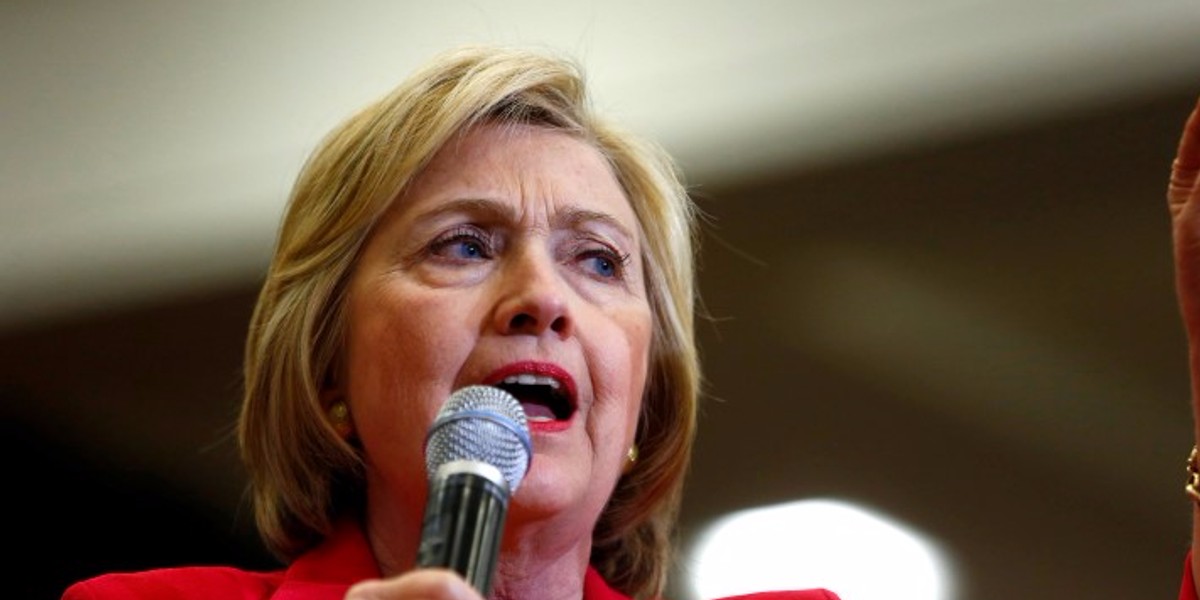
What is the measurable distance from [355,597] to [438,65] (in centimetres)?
92

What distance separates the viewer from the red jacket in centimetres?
167

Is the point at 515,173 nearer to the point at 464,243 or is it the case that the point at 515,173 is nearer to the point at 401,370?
the point at 464,243

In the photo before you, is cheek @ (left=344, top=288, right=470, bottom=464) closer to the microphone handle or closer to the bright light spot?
the microphone handle

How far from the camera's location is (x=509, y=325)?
163cm

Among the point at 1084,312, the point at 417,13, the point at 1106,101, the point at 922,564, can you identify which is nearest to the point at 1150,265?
the point at 1084,312

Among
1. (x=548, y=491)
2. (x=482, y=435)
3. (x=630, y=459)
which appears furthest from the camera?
(x=630, y=459)

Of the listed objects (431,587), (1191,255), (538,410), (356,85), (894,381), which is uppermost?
(356,85)

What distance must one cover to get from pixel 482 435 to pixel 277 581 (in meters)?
0.68

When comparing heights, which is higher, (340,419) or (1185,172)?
(1185,172)

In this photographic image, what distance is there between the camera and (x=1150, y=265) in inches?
141

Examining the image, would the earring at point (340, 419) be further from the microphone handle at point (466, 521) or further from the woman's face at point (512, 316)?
the microphone handle at point (466, 521)

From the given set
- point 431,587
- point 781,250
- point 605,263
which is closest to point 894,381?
point 781,250

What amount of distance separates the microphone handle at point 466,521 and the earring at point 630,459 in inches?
30.5

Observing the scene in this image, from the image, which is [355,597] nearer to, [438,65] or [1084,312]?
[438,65]
